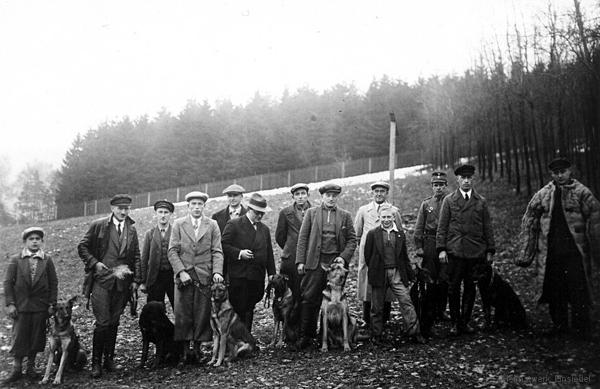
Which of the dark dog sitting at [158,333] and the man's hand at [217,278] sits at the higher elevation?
the man's hand at [217,278]

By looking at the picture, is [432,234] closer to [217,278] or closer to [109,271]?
[217,278]

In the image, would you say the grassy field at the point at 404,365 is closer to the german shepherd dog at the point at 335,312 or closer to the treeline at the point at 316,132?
the german shepherd dog at the point at 335,312

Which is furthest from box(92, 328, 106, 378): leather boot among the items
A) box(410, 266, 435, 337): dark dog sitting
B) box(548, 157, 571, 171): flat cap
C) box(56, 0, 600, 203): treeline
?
box(56, 0, 600, 203): treeline

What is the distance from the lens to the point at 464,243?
728 cm

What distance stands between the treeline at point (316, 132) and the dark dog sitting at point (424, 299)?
11994 mm

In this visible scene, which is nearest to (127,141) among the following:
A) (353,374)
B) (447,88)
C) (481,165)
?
(447,88)

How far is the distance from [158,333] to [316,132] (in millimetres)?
36330

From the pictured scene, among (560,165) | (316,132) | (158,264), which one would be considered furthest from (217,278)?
(316,132)

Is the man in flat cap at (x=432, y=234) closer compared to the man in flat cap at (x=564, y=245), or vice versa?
the man in flat cap at (x=564, y=245)

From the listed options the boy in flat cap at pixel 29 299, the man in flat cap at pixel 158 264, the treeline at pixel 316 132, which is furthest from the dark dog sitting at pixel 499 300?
the treeline at pixel 316 132

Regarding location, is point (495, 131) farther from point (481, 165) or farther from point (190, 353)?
point (190, 353)

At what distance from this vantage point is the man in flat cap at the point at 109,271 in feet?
22.1

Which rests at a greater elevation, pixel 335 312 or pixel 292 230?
pixel 292 230

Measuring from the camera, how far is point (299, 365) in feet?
20.5
